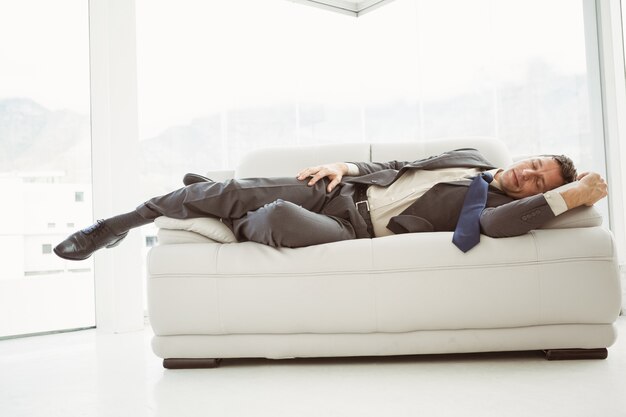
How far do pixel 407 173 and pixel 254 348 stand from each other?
1094mm

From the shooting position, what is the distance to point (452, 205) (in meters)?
2.29

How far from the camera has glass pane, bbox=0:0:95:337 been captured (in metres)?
3.09

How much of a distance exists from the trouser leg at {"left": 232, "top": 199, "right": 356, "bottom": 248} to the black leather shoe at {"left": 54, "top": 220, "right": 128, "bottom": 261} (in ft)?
2.05

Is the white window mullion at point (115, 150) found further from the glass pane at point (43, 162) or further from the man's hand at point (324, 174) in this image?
the man's hand at point (324, 174)

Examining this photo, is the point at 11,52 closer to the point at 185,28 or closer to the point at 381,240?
the point at 185,28

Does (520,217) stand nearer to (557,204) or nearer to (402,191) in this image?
Answer: (557,204)

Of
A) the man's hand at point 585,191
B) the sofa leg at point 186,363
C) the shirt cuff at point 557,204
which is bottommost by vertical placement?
the sofa leg at point 186,363

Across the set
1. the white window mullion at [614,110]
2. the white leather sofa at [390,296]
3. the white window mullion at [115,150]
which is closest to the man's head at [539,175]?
the white leather sofa at [390,296]

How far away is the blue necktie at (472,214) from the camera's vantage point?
1.97 metres

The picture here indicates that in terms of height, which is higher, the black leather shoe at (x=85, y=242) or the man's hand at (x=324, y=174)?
the man's hand at (x=324, y=174)

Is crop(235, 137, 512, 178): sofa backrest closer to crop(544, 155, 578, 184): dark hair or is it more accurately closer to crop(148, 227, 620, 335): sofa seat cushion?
crop(544, 155, 578, 184): dark hair

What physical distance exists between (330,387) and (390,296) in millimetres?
426

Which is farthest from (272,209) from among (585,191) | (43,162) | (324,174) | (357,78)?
(357,78)

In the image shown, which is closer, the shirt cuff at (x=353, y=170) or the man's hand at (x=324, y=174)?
the man's hand at (x=324, y=174)
